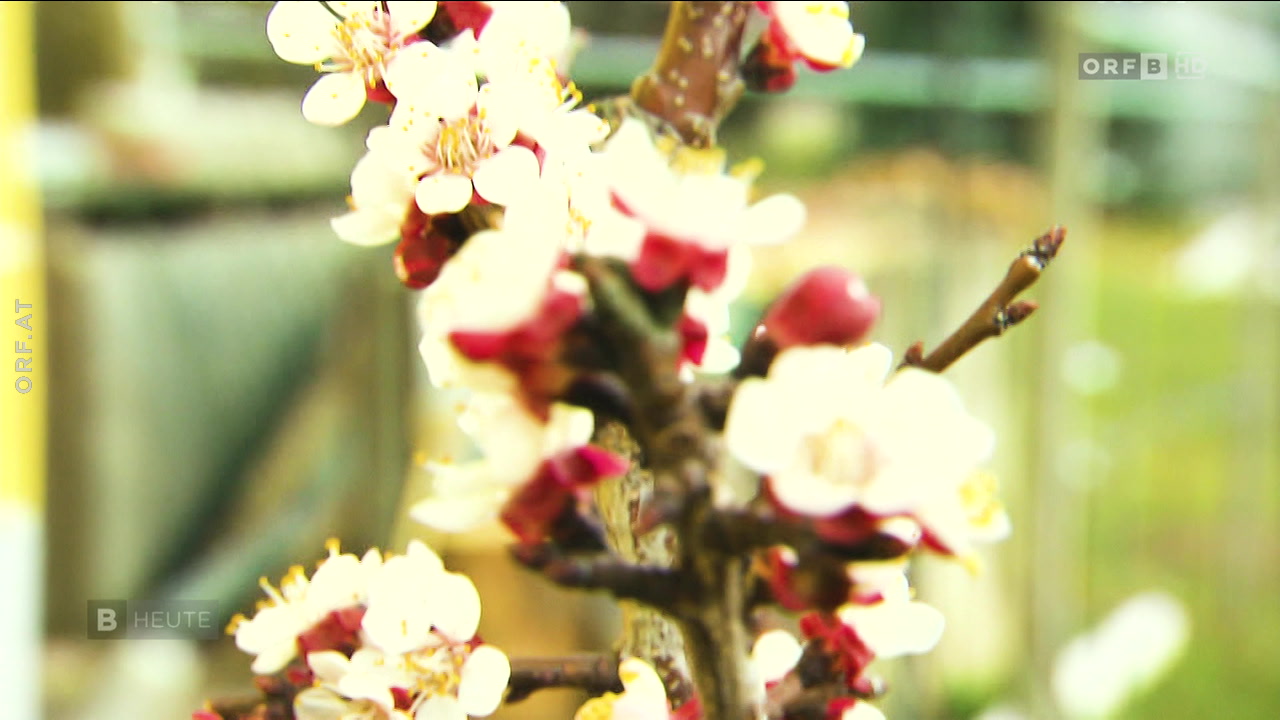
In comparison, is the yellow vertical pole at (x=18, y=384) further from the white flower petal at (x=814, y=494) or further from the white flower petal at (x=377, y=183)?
the white flower petal at (x=814, y=494)

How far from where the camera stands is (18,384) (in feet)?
2.86

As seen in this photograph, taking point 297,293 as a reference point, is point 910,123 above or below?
above

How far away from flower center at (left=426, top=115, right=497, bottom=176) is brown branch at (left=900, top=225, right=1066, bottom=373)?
0.09 m

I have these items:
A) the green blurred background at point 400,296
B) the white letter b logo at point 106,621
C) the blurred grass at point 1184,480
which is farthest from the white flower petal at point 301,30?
the blurred grass at point 1184,480

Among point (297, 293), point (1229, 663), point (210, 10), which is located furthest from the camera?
point (1229, 663)

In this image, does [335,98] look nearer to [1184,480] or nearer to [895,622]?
[895,622]

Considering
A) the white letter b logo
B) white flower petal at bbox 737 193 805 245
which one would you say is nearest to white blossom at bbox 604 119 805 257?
white flower petal at bbox 737 193 805 245

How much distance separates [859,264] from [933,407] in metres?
1.02

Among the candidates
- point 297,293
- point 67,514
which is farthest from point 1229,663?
point 67,514

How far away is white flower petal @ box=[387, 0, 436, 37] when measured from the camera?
24 centimetres

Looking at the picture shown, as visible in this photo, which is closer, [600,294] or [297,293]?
[600,294]

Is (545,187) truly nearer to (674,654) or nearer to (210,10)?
(674,654)

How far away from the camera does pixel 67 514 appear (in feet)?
3.60

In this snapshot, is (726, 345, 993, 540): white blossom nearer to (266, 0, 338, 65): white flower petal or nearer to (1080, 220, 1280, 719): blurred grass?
(266, 0, 338, 65): white flower petal
